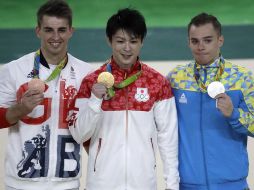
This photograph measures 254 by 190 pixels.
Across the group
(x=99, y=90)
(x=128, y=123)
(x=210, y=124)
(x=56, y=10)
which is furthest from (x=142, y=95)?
(x=56, y=10)

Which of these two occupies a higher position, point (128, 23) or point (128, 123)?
point (128, 23)

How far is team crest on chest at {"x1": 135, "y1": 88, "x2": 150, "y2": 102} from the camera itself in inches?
111

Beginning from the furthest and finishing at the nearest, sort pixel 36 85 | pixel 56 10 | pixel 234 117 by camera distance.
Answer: pixel 56 10
pixel 234 117
pixel 36 85

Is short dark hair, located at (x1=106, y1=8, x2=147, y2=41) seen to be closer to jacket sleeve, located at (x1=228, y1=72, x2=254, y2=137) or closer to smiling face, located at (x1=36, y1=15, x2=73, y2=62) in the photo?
smiling face, located at (x1=36, y1=15, x2=73, y2=62)

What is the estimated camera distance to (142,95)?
283cm

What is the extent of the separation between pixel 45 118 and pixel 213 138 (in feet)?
2.66

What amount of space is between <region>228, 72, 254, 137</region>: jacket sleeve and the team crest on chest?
1.33 ft

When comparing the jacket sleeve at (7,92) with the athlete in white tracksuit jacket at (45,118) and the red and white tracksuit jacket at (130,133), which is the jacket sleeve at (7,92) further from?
the red and white tracksuit jacket at (130,133)

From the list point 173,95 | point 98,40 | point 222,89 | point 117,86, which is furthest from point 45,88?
point 98,40

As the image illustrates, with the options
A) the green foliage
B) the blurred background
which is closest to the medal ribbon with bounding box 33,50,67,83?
the blurred background

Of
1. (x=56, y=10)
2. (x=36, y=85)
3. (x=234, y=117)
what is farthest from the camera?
(x=56, y=10)

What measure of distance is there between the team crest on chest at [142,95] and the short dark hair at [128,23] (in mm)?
257

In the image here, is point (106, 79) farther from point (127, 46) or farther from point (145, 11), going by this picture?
point (145, 11)

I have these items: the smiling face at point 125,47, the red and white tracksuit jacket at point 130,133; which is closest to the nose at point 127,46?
the smiling face at point 125,47
